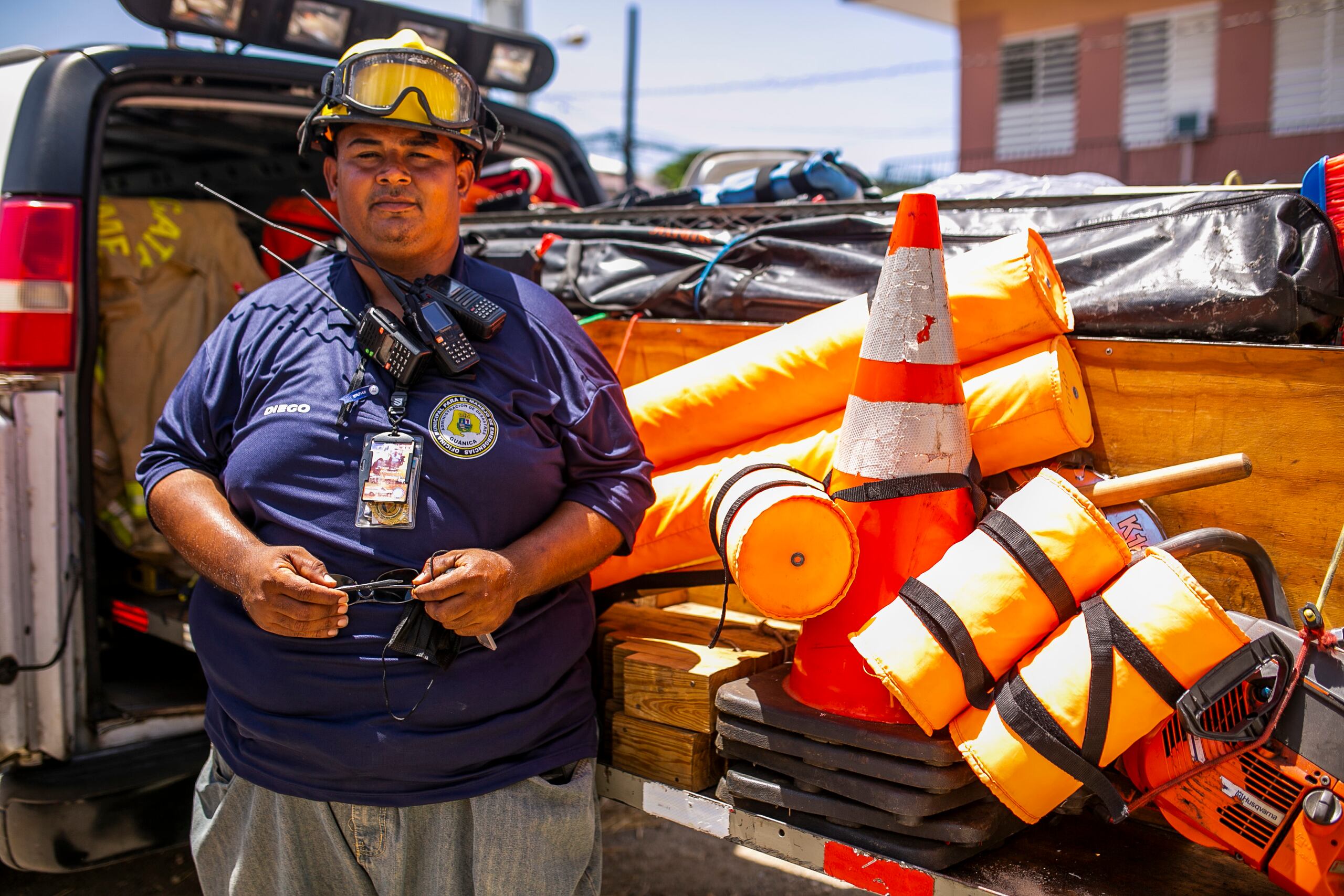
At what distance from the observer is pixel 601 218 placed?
3797 mm

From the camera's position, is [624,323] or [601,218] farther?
[601,218]

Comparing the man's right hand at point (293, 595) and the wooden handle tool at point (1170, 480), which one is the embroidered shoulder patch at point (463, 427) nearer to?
the man's right hand at point (293, 595)

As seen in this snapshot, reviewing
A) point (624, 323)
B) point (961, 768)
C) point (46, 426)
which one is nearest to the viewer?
point (961, 768)

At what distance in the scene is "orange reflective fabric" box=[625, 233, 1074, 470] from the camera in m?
2.29

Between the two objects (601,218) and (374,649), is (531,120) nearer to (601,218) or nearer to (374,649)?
(601,218)

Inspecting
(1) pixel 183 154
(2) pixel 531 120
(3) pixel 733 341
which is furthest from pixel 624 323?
(1) pixel 183 154

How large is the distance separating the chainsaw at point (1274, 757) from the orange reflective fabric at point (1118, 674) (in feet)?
0.16

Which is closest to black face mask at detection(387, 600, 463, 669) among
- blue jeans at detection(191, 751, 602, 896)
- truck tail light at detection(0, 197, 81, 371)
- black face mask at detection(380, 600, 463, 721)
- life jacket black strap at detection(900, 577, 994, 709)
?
black face mask at detection(380, 600, 463, 721)

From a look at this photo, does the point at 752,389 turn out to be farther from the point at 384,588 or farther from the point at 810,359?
the point at 384,588

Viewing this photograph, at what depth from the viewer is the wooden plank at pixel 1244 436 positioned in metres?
2.06

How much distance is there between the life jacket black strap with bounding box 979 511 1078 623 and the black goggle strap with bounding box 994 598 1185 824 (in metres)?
0.05

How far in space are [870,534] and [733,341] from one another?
0.94 meters

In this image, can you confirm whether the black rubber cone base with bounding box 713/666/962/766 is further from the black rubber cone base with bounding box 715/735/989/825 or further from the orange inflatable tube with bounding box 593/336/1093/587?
the orange inflatable tube with bounding box 593/336/1093/587

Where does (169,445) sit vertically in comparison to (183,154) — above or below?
below
